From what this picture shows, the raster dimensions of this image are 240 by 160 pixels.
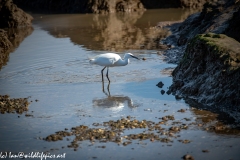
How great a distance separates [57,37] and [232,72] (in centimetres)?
1265

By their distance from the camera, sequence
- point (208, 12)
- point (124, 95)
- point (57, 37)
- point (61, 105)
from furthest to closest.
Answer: point (57, 37) → point (208, 12) → point (124, 95) → point (61, 105)

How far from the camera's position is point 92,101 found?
11.4 metres

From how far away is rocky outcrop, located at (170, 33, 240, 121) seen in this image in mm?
10148

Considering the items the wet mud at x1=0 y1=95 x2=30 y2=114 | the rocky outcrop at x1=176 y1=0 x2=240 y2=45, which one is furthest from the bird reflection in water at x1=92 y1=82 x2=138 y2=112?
the rocky outcrop at x1=176 y1=0 x2=240 y2=45

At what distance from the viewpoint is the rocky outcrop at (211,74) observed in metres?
10.1

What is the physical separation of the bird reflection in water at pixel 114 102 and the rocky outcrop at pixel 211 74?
48.5 inches

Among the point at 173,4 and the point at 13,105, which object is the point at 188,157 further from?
the point at 173,4

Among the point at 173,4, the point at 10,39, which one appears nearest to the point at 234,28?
the point at 10,39

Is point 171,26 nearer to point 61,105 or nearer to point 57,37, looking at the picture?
point 57,37

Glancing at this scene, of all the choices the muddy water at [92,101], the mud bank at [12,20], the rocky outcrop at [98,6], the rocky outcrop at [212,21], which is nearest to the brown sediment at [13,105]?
the muddy water at [92,101]

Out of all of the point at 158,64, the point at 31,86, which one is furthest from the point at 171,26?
the point at 31,86

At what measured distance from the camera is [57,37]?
71.2 feet

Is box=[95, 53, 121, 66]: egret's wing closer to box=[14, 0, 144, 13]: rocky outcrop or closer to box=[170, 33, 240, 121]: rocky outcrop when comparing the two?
box=[170, 33, 240, 121]: rocky outcrop

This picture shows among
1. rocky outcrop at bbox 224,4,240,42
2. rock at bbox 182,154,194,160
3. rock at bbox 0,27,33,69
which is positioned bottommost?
rock at bbox 0,27,33,69
